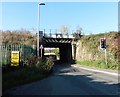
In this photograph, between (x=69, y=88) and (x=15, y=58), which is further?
(x=15, y=58)

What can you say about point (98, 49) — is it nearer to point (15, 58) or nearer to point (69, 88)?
point (15, 58)

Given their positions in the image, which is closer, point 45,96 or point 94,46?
point 45,96

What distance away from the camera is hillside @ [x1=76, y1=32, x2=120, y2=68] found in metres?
43.8

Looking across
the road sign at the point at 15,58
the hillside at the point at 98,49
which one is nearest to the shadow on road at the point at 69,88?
the road sign at the point at 15,58

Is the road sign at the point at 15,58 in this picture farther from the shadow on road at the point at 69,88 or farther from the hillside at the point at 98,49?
the hillside at the point at 98,49

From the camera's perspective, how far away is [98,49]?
5084 cm

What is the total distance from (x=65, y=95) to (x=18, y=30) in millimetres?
52908

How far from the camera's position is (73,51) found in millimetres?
65938

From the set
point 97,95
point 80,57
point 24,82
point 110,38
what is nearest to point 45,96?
point 97,95

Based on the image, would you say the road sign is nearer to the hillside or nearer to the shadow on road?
the shadow on road

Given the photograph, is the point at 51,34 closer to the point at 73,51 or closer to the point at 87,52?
the point at 73,51

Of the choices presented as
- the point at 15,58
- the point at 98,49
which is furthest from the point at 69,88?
the point at 98,49

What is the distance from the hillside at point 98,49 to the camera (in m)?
43.8

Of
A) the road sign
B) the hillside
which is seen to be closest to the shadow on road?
the road sign
